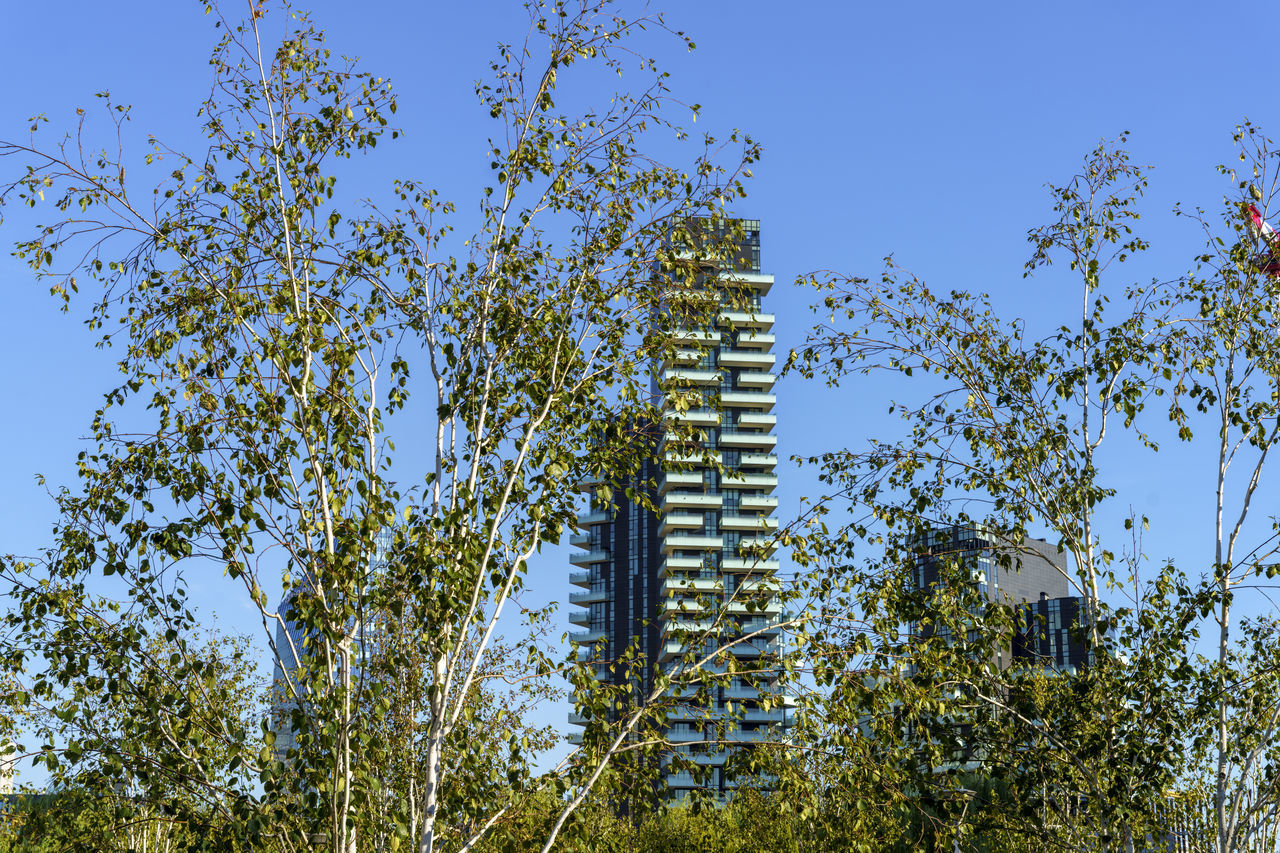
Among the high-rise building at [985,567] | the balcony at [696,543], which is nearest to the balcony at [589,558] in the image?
the balcony at [696,543]

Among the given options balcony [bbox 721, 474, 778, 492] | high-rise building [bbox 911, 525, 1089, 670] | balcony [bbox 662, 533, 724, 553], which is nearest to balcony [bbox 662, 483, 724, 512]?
balcony [bbox 721, 474, 778, 492]

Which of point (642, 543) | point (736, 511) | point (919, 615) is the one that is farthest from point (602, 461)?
point (642, 543)

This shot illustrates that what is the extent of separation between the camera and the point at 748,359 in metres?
112

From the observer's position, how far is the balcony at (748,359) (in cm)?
11050

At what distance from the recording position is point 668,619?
9.05 m

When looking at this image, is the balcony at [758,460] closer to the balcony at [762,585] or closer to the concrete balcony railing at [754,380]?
the concrete balcony railing at [754,380]

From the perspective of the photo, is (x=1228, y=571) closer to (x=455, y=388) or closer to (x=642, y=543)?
(x=455, y=388)

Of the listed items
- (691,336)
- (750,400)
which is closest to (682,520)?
(750,400)

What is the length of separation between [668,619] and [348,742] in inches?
112

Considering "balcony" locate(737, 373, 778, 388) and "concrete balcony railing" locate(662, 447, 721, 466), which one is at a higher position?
"balcony" locate(737, 373, 778, 388)

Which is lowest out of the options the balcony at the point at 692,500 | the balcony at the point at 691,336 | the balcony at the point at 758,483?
the balcony at the point at 691,336

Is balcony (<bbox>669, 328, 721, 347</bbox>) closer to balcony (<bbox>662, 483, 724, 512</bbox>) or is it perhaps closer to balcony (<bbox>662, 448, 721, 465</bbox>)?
balcony (<bbox>662, 448, 721, 465</bbox>)

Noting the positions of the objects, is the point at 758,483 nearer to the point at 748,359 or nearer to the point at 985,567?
the point at 748,359

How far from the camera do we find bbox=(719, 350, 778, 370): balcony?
110500mm
